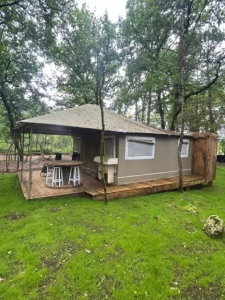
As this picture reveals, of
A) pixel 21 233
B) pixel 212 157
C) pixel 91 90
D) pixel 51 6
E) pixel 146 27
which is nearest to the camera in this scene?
pixel 21 233

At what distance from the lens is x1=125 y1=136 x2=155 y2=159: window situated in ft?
22.2

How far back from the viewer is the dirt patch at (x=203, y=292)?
7.69ft

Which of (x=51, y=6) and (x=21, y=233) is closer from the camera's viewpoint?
(x=21, y=233)

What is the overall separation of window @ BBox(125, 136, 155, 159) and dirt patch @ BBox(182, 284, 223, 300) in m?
4.60

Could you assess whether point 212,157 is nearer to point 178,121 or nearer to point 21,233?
point 178,121

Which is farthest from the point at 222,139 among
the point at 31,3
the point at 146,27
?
the point at 31,3

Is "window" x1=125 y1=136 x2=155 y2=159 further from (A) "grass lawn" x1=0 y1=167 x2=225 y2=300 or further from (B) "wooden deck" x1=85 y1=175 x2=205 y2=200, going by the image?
(A) "grass lawn" x1=0 y1=167 x2=225 y2=300

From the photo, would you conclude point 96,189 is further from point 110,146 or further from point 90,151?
point 90,151

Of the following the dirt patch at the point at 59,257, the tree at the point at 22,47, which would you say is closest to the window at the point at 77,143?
A: the tree at the point at 22,47

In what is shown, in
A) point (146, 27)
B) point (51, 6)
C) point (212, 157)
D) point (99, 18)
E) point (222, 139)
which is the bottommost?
point (212, 157)

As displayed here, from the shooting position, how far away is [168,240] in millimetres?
3566

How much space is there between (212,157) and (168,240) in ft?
19.7

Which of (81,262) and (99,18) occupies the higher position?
(99,18)

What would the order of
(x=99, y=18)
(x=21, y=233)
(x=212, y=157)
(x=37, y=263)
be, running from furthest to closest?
(x=99, y=18)
(x=212, y=157)
(x=21, y=233)
(x=37, y=263)
